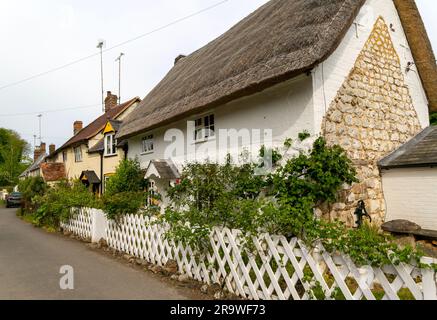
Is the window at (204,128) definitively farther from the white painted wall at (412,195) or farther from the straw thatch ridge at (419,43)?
the straw thatch ridge at (419,43)

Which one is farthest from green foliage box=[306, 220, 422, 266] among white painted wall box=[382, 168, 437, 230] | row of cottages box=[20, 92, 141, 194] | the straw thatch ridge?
row of cottages box=[20, 92, 141, 194]

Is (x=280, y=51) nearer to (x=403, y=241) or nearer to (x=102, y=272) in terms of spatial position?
(x=403, y=241)

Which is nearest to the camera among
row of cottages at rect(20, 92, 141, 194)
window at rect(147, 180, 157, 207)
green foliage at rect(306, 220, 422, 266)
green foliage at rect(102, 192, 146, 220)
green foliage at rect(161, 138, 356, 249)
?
green foliage at rect(306, 220, 422, 266)

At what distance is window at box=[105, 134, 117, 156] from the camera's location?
1905cm

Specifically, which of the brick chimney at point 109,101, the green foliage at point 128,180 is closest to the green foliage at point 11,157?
the brick chimney at point 109,101

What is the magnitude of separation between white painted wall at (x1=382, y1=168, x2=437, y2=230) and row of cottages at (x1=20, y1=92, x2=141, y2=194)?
1222 cm

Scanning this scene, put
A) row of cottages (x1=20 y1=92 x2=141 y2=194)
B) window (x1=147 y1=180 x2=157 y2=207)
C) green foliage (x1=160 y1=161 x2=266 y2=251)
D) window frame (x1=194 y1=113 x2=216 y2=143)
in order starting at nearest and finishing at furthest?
green foliage (x1=160 y1=161 x2=266 y2=251), window frame (x1=194 y1=113 x2=216 y2=143), window (x1=147 y1=180 x2=157 y2=207), row of cottages (x1=20 y1=92 x2=141 y2=194)

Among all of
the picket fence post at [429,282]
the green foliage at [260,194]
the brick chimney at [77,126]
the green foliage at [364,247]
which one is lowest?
the picket fence post at [429,282]

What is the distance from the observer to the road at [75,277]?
5.11 meters

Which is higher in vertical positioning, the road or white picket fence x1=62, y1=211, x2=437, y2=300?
white picket fence x1=62, y1=211, x2=437, y2=300

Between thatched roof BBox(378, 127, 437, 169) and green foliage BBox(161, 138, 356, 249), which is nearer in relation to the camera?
green foliage BBox(161, 138, 356, 249)

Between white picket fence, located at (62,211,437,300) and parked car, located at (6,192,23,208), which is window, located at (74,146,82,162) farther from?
white picket fence, located at (62,211,437,300)

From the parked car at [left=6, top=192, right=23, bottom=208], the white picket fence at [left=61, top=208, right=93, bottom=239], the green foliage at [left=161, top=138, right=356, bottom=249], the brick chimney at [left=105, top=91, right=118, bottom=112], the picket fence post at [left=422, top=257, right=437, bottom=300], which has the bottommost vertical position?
the parked car at [left=6, top=192, right=23, bottom=208]

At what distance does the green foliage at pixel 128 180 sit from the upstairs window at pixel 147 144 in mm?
863
